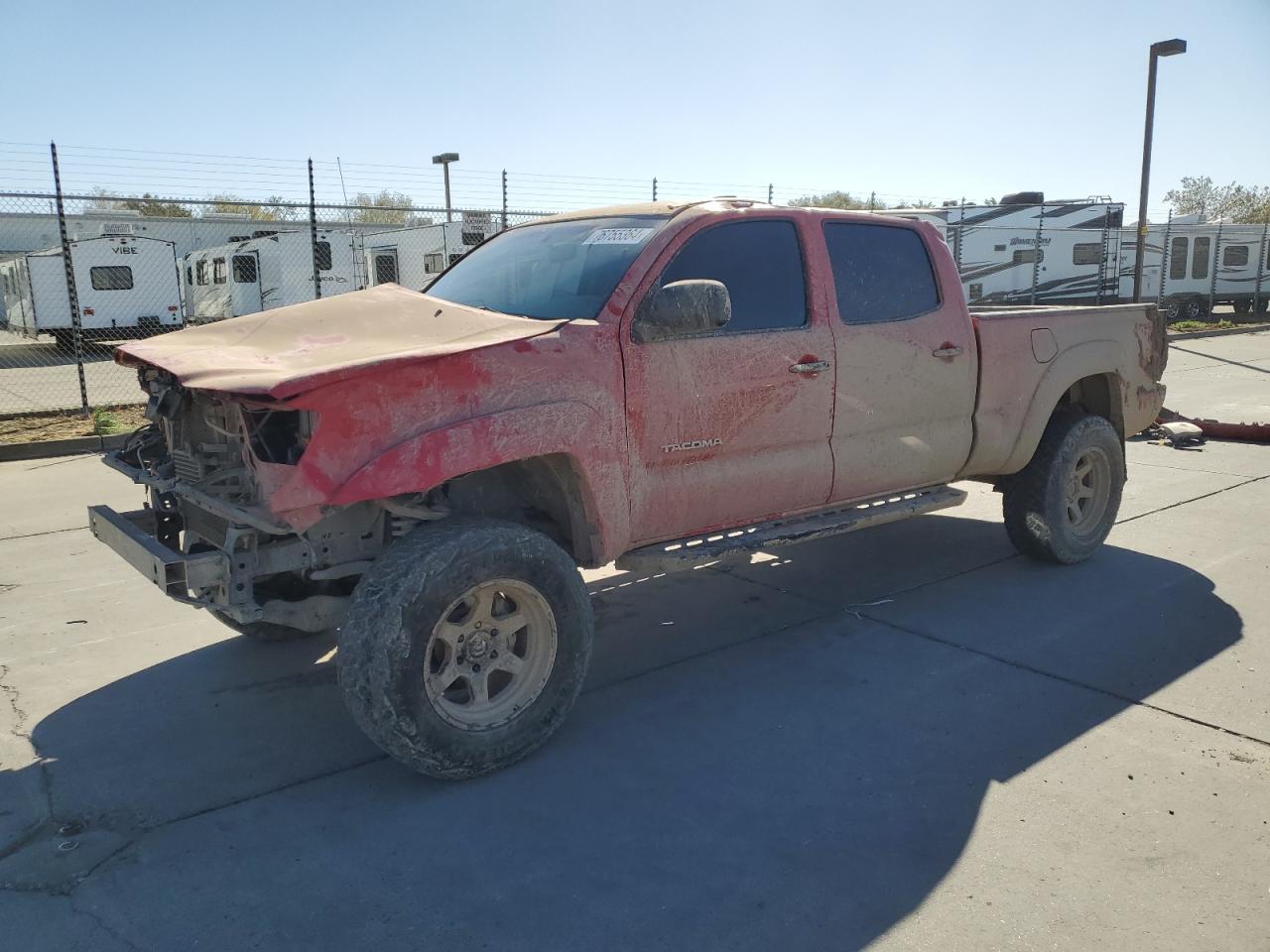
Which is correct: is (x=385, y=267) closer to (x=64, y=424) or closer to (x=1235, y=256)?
(x=64, y=424)

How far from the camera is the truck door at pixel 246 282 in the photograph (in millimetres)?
25375

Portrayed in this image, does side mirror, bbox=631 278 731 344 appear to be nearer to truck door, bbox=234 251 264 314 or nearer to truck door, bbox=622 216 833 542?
truck door, bbox=622 216 833 542

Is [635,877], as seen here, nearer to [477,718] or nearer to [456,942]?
[456,942]

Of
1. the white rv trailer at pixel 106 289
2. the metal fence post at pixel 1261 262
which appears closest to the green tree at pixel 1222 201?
the metal fence post at pixel 1261 262

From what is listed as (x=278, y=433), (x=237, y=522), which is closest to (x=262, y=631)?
(x=237, y=522)

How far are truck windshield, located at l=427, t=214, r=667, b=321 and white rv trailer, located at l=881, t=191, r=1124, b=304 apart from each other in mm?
21268

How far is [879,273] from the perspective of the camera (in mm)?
5020

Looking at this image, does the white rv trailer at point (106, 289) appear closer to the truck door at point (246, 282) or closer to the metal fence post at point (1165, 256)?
the truck door at point (246, 282)

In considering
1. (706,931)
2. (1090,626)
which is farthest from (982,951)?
(1090,626)

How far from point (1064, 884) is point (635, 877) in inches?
50.0

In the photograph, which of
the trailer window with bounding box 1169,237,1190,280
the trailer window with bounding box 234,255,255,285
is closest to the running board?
the trailer window with bounding box 234,255,255,285

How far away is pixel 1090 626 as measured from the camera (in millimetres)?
5020

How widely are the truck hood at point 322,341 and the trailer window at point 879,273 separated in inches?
66.2

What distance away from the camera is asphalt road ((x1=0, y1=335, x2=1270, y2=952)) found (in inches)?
111
